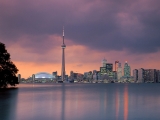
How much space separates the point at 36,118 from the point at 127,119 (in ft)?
37.2

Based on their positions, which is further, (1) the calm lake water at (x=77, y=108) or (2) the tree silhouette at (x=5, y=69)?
(2) the tree silhouette at (x=5, y=69)

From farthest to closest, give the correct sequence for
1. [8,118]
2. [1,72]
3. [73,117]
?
[1,72], [73,117], [8,118]

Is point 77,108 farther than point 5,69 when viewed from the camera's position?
No

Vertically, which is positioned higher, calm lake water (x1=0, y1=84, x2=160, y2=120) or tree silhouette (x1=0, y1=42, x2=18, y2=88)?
tree silhouette (x1=0, y1=42, x2=18, y2=88)

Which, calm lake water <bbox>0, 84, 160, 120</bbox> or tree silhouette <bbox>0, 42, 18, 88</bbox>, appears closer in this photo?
calm lake water <bbox>0, 84, 160, 120</bbox>

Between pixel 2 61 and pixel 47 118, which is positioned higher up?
pixel 2 61

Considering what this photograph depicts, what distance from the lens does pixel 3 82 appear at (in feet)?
326

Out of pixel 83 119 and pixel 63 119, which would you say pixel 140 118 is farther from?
pixel 63 119

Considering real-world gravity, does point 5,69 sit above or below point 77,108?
above

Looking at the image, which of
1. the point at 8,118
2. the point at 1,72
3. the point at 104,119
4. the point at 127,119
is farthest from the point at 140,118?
the point at 1,72

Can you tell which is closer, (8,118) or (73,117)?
(8,118)

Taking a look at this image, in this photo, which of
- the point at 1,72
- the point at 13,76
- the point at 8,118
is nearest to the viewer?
the point at 8,118

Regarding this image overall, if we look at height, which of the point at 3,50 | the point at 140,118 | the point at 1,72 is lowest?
the point at 140,118

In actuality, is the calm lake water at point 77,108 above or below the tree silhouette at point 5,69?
below
